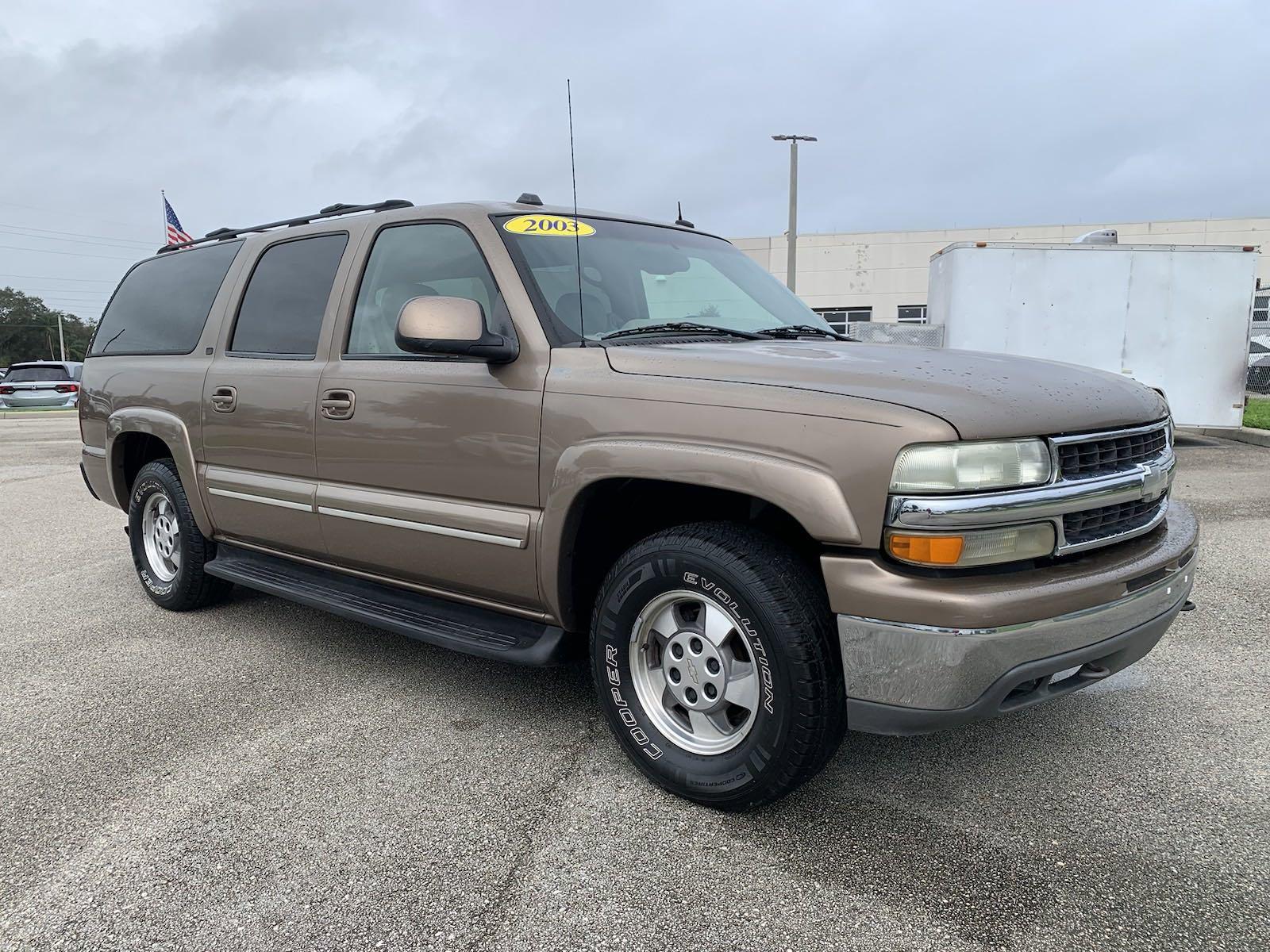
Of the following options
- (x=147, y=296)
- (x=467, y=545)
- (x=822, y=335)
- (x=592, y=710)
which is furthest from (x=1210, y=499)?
(x=147, y=296)

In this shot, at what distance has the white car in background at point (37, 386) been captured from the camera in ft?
74.5

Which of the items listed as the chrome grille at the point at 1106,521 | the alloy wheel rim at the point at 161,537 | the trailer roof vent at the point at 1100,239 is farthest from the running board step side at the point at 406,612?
the trailer roof vent at the point at 1100,239

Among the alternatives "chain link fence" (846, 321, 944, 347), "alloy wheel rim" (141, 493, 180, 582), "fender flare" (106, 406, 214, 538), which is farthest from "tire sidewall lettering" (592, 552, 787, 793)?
"chain link fence" (846, 321, 944, 347)

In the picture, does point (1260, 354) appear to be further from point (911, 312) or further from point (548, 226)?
point (548, 226)

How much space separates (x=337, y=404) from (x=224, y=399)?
0.90 m

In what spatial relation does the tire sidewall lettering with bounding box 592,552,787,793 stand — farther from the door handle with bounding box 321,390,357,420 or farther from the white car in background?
the white car in background

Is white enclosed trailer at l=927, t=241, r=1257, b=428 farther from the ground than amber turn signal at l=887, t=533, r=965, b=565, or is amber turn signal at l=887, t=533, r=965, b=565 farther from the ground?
white enclosed trailer at l=927, t=241, r=1257, b=428

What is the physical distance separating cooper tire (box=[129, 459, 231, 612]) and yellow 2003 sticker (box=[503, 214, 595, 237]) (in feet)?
7.77

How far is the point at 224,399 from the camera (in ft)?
13.4

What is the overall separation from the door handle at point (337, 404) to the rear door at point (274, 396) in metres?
0.08

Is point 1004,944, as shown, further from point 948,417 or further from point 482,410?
point 482,410

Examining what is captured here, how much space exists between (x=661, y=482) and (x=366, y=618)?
55.0 inches

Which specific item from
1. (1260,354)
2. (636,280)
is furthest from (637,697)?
(1260,354)

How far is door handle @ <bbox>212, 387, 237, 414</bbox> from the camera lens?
13.2 ft
